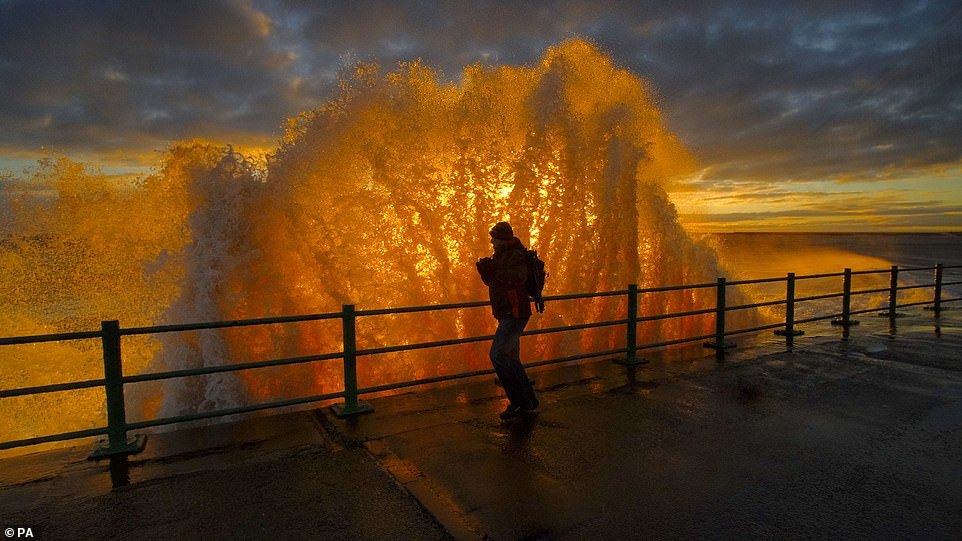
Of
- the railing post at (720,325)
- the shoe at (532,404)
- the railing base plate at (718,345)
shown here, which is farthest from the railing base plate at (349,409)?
the railing base plate at (718,345)

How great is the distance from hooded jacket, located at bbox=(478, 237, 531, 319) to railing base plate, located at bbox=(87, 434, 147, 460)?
309 cm

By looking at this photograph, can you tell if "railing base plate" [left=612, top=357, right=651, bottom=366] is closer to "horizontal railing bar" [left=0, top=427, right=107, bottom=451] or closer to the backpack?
the backpack

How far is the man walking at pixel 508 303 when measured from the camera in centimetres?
471

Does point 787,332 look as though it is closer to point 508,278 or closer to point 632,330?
point 632,330

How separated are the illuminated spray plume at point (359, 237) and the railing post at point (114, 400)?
10.6 ft

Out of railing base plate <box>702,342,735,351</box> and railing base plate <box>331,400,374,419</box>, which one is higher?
railing base plate <box>331,400,374,419</box>

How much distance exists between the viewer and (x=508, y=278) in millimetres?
4711

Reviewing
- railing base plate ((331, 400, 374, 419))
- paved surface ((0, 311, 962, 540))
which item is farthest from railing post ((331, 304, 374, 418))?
paved surface ((0, 311, 962, 540))

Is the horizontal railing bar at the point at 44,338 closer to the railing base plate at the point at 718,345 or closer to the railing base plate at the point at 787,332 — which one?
the railing base plate at the point at 718,345

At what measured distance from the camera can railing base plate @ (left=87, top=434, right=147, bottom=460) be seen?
4.02 m

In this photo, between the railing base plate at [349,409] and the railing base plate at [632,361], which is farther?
the railing base plate at [632,361]

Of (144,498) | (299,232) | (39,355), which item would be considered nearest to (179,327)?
(144,498)

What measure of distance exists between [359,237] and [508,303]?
205 inches

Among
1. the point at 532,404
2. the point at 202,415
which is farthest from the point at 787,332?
the point at 202,415
